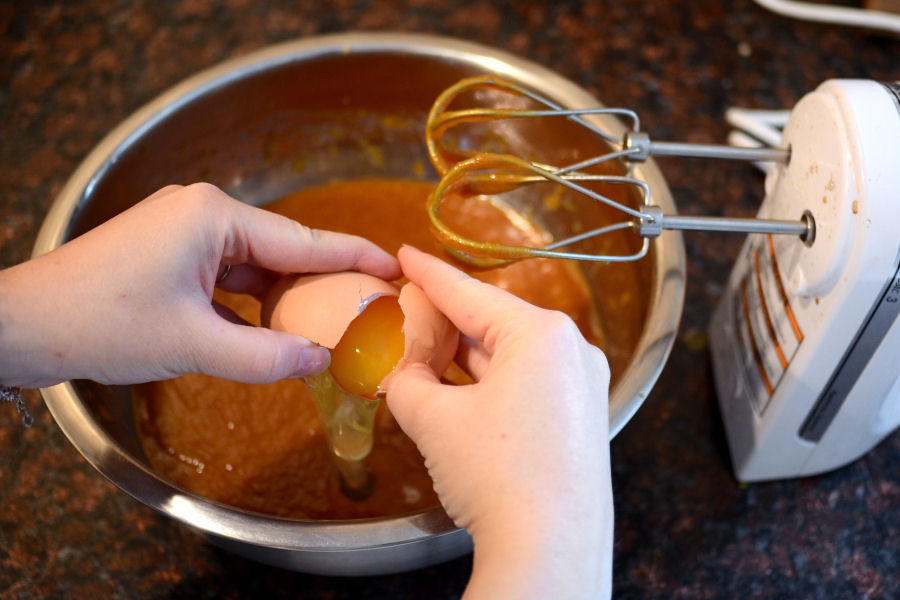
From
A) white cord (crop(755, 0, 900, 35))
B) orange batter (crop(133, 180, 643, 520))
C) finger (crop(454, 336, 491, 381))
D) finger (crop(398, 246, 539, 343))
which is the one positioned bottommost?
orange batter (crop(133, 180, 643, 520))

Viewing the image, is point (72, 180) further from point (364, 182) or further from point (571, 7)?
point (571, 7)

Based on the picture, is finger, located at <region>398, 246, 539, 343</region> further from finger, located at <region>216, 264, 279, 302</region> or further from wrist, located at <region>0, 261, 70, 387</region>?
wrist, located at <region>0, 261, 70, 387</region>

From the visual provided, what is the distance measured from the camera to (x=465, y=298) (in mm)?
712

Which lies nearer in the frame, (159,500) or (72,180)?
(159,500)

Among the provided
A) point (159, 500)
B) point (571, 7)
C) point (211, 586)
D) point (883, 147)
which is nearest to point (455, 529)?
point (159, 500)

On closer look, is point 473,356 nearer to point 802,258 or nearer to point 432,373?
point 432,373

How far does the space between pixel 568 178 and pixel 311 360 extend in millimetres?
368

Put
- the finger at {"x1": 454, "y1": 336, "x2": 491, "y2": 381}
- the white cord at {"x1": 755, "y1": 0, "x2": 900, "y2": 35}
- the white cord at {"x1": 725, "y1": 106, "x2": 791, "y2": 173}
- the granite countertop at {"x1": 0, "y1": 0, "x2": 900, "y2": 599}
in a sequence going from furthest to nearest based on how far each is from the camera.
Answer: the white cord at {"x1": 755, "y1": 0, "x2": 900, "y2": 35}, the white cord at {"x1": 725, "y1": 106, "x2": 791, "y2": 173}, the granite countertop at {"x1": 0, "y1": 0, "x2": 900, "y2": 599}, the finger at {"x1": 454, "y1": 336, "x2": 491, "y2": 381}

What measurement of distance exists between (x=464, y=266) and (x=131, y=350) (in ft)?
1.22

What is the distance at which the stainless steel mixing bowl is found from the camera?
2.25 ft

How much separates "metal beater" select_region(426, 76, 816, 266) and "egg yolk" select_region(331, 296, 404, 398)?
112mm

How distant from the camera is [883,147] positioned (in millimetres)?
685

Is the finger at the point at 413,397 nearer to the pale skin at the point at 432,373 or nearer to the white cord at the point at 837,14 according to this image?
the pale skin at the point at 432,373

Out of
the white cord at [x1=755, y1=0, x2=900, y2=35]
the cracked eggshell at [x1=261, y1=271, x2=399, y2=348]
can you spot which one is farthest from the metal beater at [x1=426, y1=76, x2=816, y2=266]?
the white cord at [x1=755, y1=0, x2=900, y2=35]
